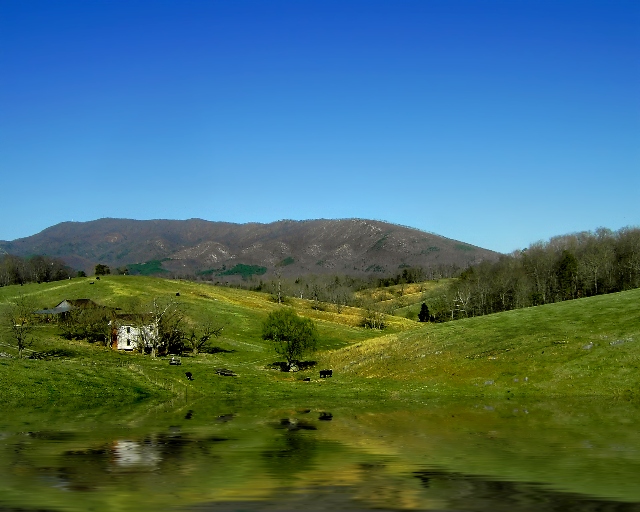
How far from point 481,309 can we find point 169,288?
3641 inches

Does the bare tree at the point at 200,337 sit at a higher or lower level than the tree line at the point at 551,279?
lower

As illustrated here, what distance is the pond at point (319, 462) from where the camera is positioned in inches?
595

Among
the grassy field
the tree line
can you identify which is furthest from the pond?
the tree line

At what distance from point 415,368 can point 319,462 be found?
49717 mm

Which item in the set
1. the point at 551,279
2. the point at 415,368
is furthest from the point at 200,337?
the point at 551,279

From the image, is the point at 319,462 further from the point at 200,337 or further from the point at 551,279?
the point at 551,279

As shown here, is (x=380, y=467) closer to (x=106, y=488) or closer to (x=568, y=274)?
(x=106, y=488)

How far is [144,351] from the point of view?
345 feet

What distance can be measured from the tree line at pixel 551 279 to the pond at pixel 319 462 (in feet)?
410

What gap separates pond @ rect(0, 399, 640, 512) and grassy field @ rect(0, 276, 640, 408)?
48.7 feet

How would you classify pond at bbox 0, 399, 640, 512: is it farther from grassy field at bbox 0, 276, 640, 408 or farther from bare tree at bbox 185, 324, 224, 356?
bare tree at bbox 185, 324, 224, 356

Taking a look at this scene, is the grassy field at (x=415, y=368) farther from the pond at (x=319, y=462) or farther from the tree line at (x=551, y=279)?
the tree line at (x=551, y=279)

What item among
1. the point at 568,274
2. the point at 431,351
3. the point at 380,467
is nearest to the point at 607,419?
the point at 380,467

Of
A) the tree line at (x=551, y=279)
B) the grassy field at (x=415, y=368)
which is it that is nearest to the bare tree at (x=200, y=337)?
the grassy field at (x=415, y=368)
